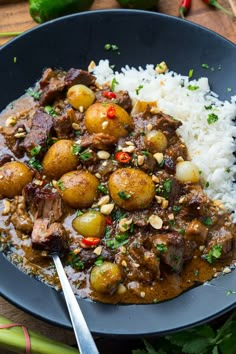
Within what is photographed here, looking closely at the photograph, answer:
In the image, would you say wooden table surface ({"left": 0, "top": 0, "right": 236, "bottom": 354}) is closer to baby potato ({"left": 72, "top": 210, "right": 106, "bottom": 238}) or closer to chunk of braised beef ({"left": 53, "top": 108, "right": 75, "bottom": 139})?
→ chunk of braised beef ({"left": 53, "top": 108, "right": 75, "bottom": 139})

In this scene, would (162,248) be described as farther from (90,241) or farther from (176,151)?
(176,151)

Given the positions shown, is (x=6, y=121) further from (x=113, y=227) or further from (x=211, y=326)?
(x=211, y=326)

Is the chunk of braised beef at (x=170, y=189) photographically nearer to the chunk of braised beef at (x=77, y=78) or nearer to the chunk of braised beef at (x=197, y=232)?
the chunk of braised beef at (x=197, y=232)

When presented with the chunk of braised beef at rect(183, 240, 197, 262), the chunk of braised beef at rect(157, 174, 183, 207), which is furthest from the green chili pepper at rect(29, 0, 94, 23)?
the chunk of braised beef at rect(183, 240, 197, 262)

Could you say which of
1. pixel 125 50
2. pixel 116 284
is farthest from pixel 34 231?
pixel 125 50

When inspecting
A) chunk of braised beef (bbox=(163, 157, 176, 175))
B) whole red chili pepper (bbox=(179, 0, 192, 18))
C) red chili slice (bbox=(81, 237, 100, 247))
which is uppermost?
whole red chili pepper (bbox=(179, 0, 192, 18))

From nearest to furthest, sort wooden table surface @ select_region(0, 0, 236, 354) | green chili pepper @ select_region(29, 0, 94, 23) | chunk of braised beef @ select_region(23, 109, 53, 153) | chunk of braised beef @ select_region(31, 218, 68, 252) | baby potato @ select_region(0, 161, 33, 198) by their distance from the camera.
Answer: chunk of braised beef @ select_region(31, 218, 68, 252) < baby potato @ select_region(0, 161, 33, 198) < chunk of braised beef @ select_region(23, 109, 53, 153) < green chili pepper @ select_region(29, 0, 94, 23) < wooden table surface @ select_region(0, 0, 236, 354)
